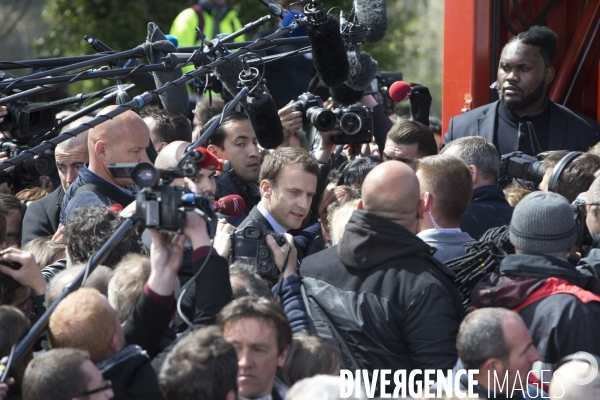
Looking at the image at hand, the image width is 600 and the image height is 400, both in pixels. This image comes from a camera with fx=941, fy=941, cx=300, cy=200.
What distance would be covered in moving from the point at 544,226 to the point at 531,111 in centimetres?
253

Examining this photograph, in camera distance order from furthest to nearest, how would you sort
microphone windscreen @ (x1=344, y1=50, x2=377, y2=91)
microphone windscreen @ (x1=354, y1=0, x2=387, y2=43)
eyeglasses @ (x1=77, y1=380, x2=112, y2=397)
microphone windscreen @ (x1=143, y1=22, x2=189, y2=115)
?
1. microphone windscreen @ (x1=344, y1=50, x2=377, y2=91)
2. microphone windscreen @ (x1=354, y1=0, x2=387, y2=43)
3. microphone windscreen @ (x1=143, y1=22, x2=189, y2=115)
4. eyeglasses @ (x1=77, y1=380, x2=112, y2=397)

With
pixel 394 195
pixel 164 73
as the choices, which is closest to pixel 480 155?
pixel 394 195

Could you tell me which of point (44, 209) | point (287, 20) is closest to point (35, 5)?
point (44, 209)

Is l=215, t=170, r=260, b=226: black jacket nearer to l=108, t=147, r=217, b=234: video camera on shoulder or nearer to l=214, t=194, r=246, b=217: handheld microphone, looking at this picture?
l=214, t=194, r=246, b=217: handheld microphone

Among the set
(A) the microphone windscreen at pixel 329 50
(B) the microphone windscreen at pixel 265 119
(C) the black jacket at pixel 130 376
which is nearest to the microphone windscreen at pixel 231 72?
(B) the microphone windscreen at pixel 265 119

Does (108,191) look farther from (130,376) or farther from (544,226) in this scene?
(544,226)

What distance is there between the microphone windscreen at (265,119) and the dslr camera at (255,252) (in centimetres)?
46

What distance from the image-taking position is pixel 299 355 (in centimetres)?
327

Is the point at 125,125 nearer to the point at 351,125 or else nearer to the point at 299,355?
the point at 351,125

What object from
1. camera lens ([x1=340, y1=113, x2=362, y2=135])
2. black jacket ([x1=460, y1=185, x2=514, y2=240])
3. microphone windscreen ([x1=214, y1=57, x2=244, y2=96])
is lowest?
black jacket ([x1=460, y1=185, x2=514, y2=240])

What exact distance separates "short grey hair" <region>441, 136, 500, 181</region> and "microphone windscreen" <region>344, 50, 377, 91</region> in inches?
23.5

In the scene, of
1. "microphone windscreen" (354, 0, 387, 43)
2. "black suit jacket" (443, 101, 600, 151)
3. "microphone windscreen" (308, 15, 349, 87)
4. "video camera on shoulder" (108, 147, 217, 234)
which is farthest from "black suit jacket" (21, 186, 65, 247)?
"black suit jacket" (443, 101, 600, 151)

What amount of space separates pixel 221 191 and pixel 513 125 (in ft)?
6.17

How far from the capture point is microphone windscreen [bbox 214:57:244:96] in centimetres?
410
